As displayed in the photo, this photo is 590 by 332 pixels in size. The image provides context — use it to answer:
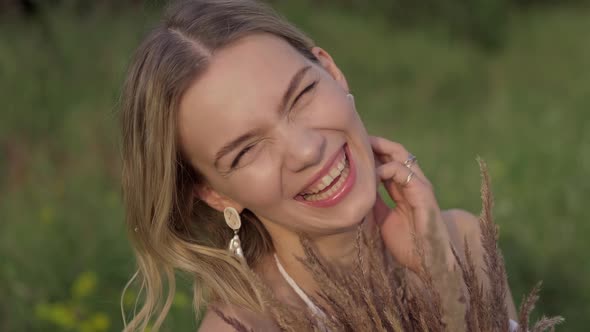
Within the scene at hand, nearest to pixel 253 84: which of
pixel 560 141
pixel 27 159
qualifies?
pixel 27 159

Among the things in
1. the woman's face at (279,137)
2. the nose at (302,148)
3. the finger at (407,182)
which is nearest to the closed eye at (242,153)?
the woman's face at (279,137)

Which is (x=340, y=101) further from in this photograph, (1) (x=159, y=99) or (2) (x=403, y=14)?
(2) (x=403, y=14)

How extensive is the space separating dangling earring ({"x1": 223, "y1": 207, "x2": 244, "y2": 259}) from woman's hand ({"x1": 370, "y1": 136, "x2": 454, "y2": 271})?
0.51 meters

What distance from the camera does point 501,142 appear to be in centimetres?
630

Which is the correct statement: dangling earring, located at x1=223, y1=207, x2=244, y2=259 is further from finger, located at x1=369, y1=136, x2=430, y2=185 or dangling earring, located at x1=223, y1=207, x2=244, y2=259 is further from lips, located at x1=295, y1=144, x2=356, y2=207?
finger, located at x1=369, y1=136, x2=430, y2=185

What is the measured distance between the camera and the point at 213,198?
244 cm

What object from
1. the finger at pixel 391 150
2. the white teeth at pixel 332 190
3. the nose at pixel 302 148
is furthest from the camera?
the finger at pixel 391 150

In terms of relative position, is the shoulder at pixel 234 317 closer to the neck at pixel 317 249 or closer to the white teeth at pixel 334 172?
the neck at pixel 317 249

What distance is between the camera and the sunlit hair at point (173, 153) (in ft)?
7.31

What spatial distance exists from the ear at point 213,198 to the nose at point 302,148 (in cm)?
37

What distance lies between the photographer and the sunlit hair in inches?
87.7

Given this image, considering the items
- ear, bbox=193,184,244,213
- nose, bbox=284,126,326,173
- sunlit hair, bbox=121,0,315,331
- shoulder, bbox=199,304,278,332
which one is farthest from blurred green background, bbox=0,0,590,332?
shoulder, bbox=199,304,278,332

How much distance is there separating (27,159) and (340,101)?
3.95 metres

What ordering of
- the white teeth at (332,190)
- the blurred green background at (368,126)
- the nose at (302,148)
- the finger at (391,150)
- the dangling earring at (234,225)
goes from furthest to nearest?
the blurred green background at (368,126)
the finger at (391,150)
the dangling earring at (234,225)
the white teeth at (332,190)
the nose at (302,148)
